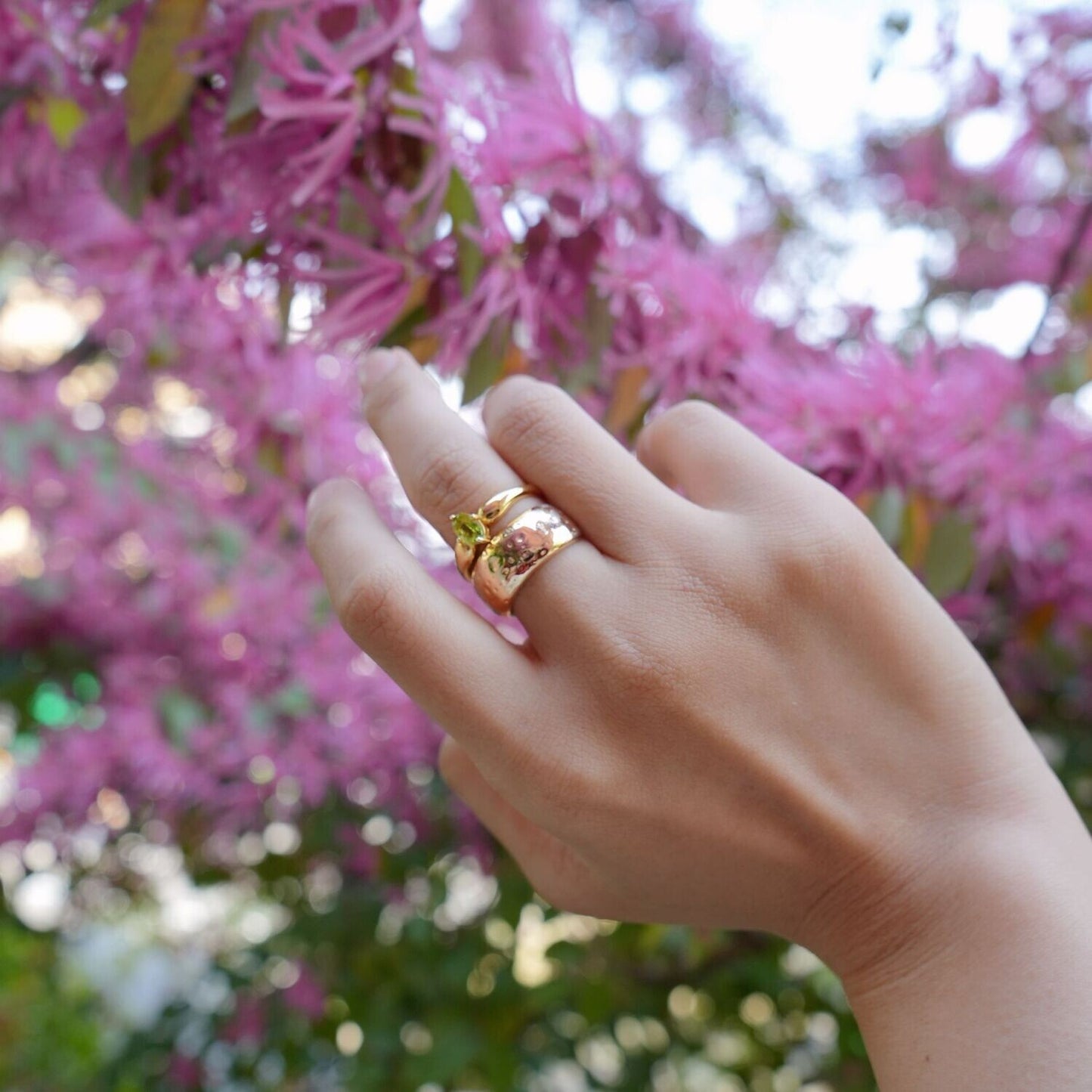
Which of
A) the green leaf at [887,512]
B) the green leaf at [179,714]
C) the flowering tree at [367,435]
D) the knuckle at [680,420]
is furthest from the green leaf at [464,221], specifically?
the green leaf at [179,714]

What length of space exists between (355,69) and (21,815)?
83 cm

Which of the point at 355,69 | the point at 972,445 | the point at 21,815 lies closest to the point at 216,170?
the point at 355,69

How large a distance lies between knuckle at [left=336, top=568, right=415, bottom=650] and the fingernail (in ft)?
0.33

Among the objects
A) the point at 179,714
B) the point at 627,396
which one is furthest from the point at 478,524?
the point at 179,714

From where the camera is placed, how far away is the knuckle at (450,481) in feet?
1.29

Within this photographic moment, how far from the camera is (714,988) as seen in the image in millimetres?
1063

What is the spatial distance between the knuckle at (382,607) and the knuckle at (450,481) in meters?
0.04

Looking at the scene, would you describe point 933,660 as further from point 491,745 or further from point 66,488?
point 66,488

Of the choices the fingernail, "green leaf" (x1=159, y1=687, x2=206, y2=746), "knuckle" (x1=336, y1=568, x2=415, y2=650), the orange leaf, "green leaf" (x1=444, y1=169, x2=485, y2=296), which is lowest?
"green leaf" (x1=159, y1=687, x2=206, y2=746)

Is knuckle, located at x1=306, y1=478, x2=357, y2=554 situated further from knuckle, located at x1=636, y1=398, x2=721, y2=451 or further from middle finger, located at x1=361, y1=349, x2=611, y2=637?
knuckle, located at x1=636, y1=398, x2=721, y2=451

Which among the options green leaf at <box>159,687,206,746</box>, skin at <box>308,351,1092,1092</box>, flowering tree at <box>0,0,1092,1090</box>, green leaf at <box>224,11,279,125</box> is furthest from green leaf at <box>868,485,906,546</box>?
green leaf at <box>159,687,206,746</box>

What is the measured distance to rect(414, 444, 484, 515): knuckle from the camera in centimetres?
39

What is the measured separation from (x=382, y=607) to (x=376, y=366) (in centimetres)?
12

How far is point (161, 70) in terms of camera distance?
1.44ft
